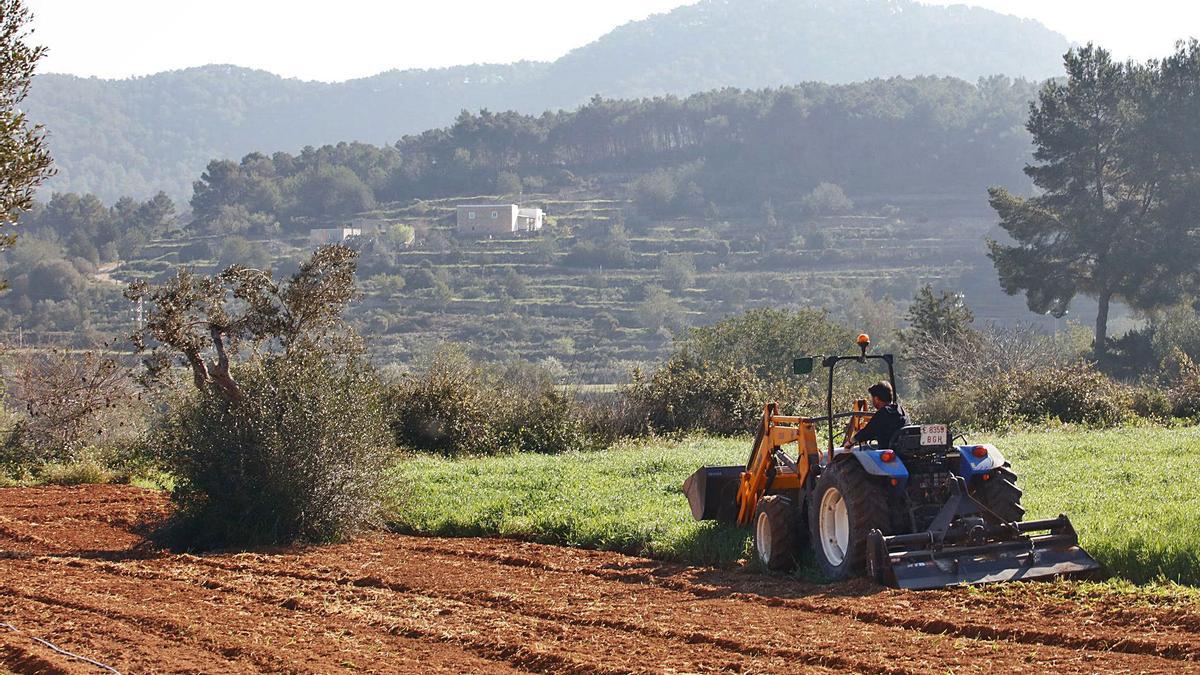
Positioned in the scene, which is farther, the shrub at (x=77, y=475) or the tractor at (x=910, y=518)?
the shrub at (x=77, y=475)

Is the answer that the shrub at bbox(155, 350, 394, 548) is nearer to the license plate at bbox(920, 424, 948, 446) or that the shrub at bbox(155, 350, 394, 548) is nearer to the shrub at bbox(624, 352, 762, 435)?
the license plate at bbox(920, 424, 948, 446)

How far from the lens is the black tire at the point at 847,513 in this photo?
10.4m

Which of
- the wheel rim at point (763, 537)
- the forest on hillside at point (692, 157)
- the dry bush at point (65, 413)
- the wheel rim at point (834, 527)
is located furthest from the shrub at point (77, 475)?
the forest on hillside at point (692, 157)

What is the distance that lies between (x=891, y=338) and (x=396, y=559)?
5718 centimetres

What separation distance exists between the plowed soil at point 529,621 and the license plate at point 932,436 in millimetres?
1300

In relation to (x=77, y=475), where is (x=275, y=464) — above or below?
above

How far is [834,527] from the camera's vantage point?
11.2m

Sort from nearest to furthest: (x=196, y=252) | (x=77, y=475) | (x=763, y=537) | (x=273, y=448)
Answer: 1. (x=763, y=537)
2. (x=273, y=448)
3. (x=77, y=475)
4. (x=196, y=252)

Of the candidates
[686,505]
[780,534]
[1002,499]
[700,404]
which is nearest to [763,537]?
[780,534]

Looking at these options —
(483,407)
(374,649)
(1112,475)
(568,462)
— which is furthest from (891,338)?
(374,649)

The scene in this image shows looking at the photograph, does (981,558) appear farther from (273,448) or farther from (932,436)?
(273,448)

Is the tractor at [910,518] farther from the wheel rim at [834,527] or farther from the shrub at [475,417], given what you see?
the shrub at [475,417]

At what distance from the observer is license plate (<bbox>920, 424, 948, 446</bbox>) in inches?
412

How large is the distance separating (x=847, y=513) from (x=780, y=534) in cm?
104
